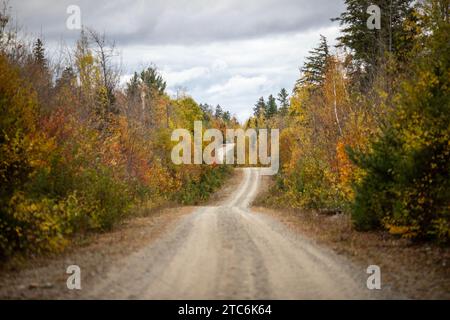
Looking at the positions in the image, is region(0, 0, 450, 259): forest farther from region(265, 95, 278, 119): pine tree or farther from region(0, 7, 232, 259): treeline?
region(265, 95, 278, 119): pine tree

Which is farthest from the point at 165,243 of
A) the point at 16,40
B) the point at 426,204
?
Answer: the point at 16,40

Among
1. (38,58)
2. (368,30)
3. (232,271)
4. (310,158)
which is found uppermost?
(368,30)

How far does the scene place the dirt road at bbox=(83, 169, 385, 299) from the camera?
27.5 feet

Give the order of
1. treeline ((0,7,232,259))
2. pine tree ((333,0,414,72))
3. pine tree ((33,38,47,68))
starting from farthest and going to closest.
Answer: pine tree ((333,0,414,72))
pine tree ((33,38,47,68))
treeline ((0,7,232,259))

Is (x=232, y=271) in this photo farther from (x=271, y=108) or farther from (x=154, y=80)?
(x=271, y=108)

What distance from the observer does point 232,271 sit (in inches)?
395

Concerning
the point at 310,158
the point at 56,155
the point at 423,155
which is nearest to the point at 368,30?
the point at 310,158

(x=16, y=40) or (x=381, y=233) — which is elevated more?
(x=16, y=40)

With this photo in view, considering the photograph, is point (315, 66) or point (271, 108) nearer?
point (315, 66)

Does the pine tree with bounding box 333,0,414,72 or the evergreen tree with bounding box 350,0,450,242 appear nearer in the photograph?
the evergreen tree with bounding box 350,0,450,242

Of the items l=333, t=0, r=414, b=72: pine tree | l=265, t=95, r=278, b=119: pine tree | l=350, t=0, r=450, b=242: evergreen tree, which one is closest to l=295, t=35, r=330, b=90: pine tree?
l=333, t=0, r=414, b=72: pine tree
